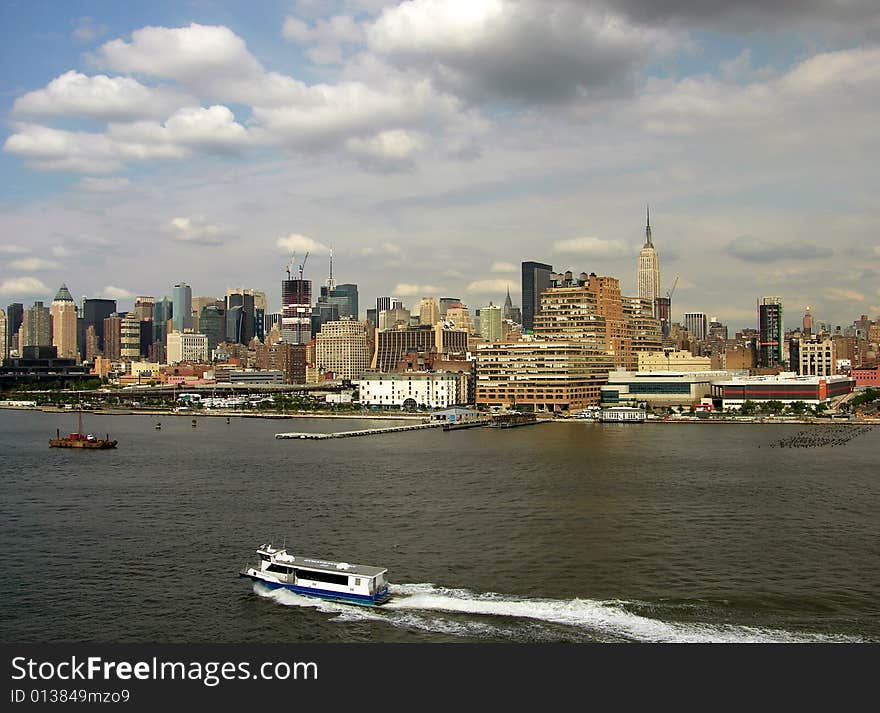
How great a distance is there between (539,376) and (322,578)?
65.0 m

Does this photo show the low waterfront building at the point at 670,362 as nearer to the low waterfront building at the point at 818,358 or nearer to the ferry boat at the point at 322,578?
the low waterfront building at the point at 818,358

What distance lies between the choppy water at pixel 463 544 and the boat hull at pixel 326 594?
0.58 ft

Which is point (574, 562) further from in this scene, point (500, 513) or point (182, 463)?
point (182, 463)

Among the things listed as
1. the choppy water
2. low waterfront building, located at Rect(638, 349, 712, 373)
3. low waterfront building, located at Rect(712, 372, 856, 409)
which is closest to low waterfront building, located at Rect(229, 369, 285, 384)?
low waterfront building, located at Rect(638, 349, 712, 373)

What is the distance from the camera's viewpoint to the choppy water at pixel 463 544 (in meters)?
17.1

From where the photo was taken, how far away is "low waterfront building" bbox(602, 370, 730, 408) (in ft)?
271

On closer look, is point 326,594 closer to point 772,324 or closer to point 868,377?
point 868,377

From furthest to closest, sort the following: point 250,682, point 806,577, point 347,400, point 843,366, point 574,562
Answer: point 843,366 < point 347,400 < point 574,562 < point 806,577 < point 250,682

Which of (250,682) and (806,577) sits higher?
(250,682)

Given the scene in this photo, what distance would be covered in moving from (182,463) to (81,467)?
4601mm

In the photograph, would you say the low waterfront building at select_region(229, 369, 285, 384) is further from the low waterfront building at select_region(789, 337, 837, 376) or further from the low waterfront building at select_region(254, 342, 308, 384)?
the low waterfront building at select_region(789, 337, 837, 376)

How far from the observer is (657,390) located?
3282 inches

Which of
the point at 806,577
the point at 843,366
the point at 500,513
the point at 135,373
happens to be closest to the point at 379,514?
the point at 500,513

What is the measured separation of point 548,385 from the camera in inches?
3248
